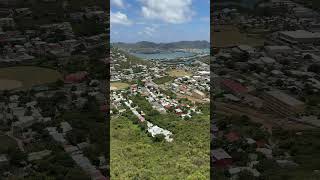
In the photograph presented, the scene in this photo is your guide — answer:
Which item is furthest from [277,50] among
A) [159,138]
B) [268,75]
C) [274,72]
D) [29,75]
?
[159,138]

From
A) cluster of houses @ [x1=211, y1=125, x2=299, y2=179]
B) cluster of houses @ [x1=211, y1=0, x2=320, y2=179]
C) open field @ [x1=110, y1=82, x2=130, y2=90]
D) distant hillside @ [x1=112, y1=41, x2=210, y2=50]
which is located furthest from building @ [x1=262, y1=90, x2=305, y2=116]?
distant hillside @ [x1=112, y1=41, x2=210, y2=50]

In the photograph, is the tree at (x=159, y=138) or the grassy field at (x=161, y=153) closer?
the grassy field at (x=161, y=153)

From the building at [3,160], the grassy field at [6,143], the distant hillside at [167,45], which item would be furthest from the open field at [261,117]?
the distant hillside at [167,45]

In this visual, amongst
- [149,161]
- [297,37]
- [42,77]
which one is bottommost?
[149,161]

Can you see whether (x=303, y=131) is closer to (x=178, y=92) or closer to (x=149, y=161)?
(x=149, y=161)

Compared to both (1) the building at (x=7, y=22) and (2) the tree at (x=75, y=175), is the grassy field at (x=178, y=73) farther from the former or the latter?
(2) the tree at (x=75, y=175)

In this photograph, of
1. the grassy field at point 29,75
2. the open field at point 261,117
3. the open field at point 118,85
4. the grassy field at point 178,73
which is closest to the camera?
the open field at point 261,117

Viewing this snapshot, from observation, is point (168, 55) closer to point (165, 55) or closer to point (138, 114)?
point (165, 55)

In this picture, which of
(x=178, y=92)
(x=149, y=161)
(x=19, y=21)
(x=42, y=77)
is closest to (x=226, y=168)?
(x=149, y=161)
